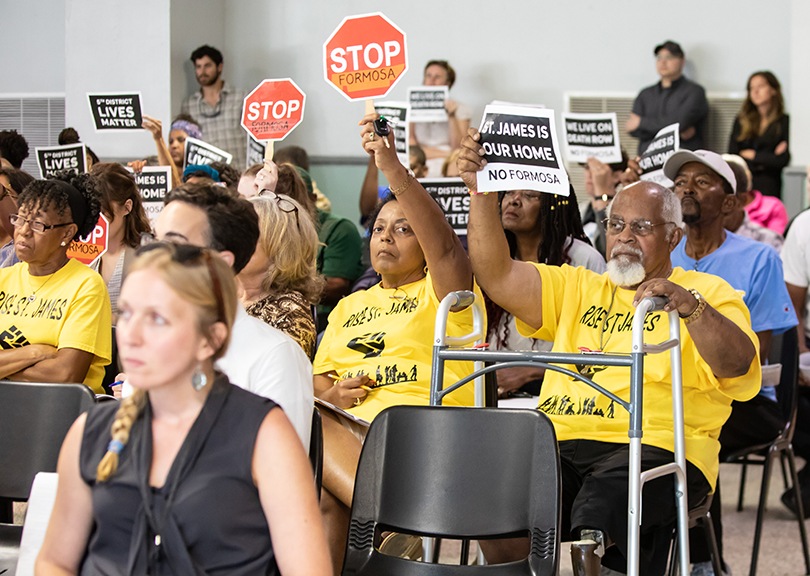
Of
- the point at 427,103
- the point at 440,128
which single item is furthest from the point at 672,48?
the point at 427,103

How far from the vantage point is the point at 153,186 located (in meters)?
3.90

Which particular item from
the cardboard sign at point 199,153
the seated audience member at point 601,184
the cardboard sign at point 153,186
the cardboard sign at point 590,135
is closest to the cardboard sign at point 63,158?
the cardboard sign at point 153,186

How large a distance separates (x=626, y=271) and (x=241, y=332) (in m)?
1.26

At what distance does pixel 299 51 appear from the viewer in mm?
7852

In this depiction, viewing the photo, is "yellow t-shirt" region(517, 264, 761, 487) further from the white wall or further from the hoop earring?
the white wall

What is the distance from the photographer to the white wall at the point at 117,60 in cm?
716

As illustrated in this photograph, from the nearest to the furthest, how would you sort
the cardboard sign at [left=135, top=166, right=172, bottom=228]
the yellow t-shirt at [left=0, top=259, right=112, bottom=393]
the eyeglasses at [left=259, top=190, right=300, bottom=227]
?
Result: the eyeglasses at [left=259, top=190, right=300, bottom=227], the yellow t-shirt at [left=0, top=259, right=112, bottom=393], the cardboard sign at [left=135, top=166, right=172, bottom=228]

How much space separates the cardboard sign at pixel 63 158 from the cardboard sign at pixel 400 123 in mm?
1374

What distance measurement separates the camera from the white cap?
3.25 meters

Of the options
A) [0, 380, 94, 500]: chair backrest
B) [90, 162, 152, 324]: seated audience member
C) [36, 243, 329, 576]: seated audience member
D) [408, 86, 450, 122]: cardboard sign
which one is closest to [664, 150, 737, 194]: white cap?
[90, 162, 152, 324]: seated audience member

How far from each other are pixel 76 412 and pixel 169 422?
87 centimetres

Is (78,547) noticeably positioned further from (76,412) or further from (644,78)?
(644,78)

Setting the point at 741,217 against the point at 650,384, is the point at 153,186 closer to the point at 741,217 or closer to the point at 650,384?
the point at 650,384

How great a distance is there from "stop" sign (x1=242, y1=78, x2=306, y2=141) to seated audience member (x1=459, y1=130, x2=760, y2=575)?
1.39 meters
